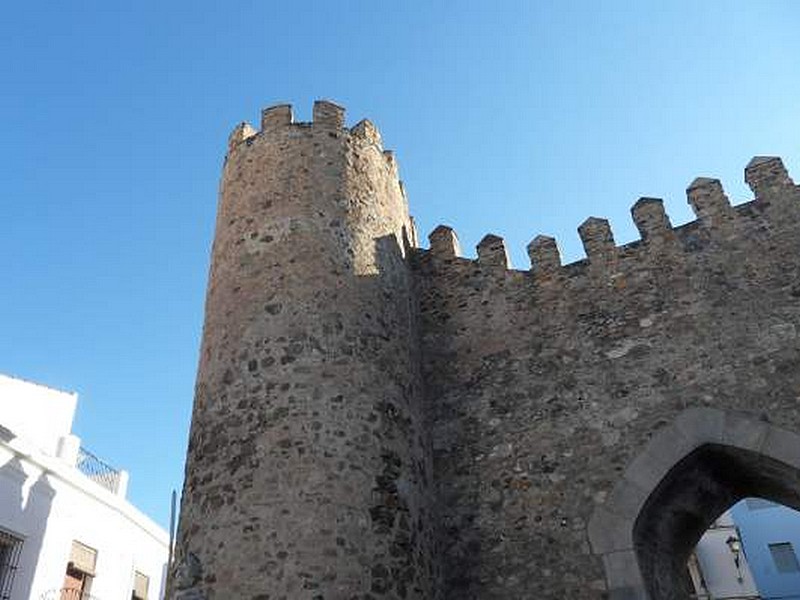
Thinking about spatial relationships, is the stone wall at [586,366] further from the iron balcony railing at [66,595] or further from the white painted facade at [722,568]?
the white painted facade at [722,568]

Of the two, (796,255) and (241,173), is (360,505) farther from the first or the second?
(796,255)

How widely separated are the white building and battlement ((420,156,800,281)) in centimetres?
789

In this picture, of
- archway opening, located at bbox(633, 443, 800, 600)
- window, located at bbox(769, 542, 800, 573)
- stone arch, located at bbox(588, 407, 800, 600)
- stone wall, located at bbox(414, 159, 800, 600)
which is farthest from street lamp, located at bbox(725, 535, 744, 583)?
stone wall, located at bbox(414, 159, 800, 600)

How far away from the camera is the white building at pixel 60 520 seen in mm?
11289

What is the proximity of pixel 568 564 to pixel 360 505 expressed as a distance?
1.98m

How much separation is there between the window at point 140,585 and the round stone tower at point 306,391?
8423mm

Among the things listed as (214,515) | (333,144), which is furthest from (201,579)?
(333,144)

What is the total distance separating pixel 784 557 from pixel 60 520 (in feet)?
61.4

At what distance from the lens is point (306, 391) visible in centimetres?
693

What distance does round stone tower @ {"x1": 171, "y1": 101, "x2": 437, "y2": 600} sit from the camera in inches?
241

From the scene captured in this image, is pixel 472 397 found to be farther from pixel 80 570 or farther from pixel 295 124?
pixel 80 570

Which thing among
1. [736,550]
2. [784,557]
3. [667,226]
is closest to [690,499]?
[667,226]

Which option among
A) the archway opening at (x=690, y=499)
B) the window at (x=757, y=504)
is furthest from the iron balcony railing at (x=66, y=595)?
the window at (x=757, y=504)

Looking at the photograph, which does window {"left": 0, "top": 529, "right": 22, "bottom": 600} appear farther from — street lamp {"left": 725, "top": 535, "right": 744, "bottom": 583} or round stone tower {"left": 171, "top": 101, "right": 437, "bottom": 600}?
street lamp {"left": 725, "top": 535, "right": 744, "bottom": 583}
